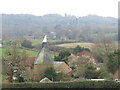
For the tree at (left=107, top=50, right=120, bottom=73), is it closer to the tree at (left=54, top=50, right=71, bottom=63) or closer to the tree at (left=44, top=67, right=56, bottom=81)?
the tree at (left=44, top=67, right=56, bottom=81)

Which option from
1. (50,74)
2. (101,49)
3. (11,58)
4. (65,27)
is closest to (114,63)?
(50,74)

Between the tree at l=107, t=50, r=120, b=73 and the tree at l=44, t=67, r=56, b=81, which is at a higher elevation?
the tree at l=107, t=50, r=120, b=73

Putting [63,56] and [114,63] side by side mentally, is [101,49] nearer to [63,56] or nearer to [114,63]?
[63,56]

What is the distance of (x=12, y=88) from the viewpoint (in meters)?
A: 5.39

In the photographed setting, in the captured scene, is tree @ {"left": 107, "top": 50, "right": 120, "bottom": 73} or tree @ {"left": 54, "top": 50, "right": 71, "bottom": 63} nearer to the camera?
tree @ {"left": 107, "top": 50, "right": 120, "bottom": 73}

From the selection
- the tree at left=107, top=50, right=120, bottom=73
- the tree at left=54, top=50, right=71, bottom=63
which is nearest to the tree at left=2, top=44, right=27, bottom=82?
the tree at left=107, top=50, right=120, bottom=73

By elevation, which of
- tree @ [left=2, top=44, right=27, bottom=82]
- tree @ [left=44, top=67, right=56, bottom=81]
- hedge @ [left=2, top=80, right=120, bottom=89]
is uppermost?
tree @ [left=2, top=44, right=27, bottom=82]

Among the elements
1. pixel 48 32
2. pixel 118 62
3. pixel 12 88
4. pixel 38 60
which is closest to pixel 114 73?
pixel 118 62

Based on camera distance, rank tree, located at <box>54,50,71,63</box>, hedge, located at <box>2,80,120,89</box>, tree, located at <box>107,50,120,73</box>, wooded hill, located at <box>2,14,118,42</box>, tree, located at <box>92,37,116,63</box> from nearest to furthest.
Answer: hedge, located at <box>2,80,120,89</box>
tree, located at <box>107,50,120,73</box>
tree, located at <box>54,50,71,63</box>
tree, located at <box>92,37,116,63</box>
wooded hill, located at <box>2,14,118,42</box>

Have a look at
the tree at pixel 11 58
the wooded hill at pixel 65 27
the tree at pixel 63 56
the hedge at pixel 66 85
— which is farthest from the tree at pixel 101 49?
the hedge at pixel 66 85

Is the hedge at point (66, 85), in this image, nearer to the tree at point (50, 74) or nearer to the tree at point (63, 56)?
the tree at point (50, 74)

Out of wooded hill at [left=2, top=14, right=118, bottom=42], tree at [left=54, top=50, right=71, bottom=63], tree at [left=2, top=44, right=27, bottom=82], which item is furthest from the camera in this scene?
wooded hill at [left=2, top=14, right=118, bottom=42]

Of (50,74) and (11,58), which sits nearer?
(50,74)

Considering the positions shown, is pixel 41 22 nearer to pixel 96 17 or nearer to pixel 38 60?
pixel 96 17
